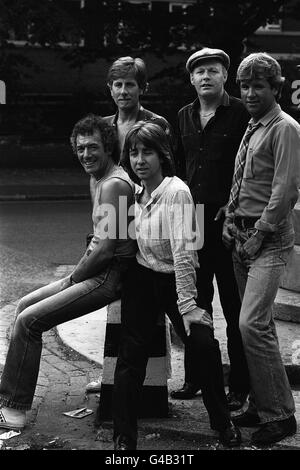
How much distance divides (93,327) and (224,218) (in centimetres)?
218

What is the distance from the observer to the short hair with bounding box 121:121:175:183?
176 inches

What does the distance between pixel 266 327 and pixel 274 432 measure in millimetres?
545

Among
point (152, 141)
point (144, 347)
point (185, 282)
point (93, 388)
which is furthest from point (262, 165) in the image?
point (93, 388)

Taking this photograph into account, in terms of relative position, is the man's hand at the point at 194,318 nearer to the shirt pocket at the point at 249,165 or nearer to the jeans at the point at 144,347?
the jeans at the point at 144,347

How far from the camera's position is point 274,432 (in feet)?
14.8

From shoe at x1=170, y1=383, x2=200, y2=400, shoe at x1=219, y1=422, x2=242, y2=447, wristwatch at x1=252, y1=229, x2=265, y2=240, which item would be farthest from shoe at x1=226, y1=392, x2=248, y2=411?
wristwatch at x1=252, y1=229, x2=265, y2=240

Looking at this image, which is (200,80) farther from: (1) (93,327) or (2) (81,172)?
(2) (81,172)

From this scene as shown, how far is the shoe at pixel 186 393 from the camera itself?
206 inches

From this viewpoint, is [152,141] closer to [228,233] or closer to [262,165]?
[262,165]

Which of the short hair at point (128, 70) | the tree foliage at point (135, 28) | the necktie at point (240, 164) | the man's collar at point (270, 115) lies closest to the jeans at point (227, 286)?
the necktie at point (240, 164)

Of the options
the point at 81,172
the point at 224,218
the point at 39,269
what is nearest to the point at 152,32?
the point at 81,172

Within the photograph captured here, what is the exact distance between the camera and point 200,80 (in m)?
4.93

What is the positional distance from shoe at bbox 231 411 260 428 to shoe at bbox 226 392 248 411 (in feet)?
0.69
